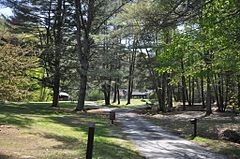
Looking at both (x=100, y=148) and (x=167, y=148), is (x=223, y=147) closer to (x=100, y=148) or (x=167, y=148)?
(x=167, y=148)

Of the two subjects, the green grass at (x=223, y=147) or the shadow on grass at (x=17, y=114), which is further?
the shadow on grass at (x=17, y=114)

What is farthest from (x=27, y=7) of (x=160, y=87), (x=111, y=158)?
(x=111, y=158)

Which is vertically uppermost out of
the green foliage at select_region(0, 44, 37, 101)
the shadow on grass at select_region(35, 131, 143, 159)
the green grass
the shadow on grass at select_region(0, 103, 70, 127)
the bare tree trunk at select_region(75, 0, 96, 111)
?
the bare tree trunk at select_region(75, 0, 96, 111)

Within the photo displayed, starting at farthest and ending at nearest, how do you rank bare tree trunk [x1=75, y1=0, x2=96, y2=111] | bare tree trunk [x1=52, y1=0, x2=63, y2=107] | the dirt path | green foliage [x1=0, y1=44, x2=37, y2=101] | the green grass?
bare tree trunk [x1=52, y1=0, x2=63, y2=107], bare tree trunk [x1=75, y1=0, x2=96, y2=111], green foliage [x1=0, y1=44, x2=37, y2=101], the green grass, the dirt path

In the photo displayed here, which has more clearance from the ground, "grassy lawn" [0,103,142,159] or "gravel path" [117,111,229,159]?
"grassy lawn" [0,103,142,159]

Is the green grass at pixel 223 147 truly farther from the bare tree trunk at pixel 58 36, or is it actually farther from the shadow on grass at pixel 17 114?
the bare tree trunk at pixel 58 36

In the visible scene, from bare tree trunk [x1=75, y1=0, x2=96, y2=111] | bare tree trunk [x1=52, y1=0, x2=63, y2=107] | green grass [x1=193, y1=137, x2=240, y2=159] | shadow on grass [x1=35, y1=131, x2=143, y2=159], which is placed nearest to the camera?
shadow on grass [x1=35, y1=131, x2=143, y2=159]

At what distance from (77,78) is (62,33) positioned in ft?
14.4

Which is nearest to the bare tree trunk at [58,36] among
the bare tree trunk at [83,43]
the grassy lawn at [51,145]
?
the bare tree trunk at [83,43]

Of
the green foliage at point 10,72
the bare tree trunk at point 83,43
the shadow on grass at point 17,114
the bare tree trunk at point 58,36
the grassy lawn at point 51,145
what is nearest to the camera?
the grassy lawn at point 51,145

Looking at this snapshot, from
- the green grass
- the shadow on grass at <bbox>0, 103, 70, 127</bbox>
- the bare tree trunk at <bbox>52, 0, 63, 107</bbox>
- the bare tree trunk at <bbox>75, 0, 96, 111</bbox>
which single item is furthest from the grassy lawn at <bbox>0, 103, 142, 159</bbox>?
the bare tree trunk at <bbox>52, 0, 63, 107</bbox>

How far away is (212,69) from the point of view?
1955 centimetres

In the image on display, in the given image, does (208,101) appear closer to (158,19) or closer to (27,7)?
(27,7)

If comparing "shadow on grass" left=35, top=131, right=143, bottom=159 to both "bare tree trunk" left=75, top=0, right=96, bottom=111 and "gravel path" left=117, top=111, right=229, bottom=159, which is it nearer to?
"gravel path" left=117, top=111, right=229, bottom=159
